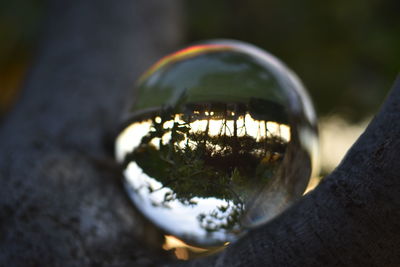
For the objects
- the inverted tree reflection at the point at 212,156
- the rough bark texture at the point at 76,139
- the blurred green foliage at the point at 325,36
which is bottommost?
the inverted tree reflection at the point at 212,156

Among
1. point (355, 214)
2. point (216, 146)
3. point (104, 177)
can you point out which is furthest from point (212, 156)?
point (104, 177)

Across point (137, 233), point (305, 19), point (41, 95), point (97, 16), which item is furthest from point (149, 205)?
point (305, 19)

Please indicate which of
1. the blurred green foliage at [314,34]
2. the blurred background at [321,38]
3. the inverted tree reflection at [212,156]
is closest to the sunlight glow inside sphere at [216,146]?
the inverted tree reflection at [212,156]

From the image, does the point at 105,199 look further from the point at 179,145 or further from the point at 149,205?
the point at 179,145

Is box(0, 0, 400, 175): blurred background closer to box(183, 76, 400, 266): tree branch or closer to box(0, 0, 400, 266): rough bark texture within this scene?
box(0, 0, 400, 266): rough bark texture

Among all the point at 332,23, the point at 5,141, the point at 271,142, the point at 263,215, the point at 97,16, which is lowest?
the point at 263,215

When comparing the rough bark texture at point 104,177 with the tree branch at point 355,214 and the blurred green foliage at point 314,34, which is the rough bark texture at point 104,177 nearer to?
the tree branch at point 355,214

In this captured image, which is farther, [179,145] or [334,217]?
[179,145]
